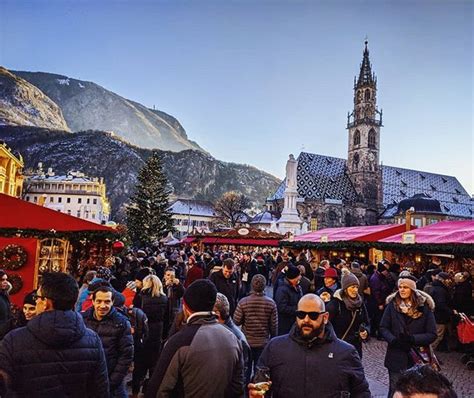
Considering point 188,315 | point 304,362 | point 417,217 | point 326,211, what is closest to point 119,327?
point 188,315

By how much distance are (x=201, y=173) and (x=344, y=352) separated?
149542 millimetres

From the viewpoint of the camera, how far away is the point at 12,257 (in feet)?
31.3

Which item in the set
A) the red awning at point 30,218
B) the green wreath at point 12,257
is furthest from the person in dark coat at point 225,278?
the green wreath at point 12,257

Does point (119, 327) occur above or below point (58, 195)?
below

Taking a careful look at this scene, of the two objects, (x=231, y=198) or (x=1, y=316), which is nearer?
(x=1, y=316)

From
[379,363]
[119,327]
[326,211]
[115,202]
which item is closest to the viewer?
[119,327]

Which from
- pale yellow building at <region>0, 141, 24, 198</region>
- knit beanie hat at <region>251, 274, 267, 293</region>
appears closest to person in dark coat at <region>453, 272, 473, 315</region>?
knit beanie hat at <region>251, 274, 267, 293</region>

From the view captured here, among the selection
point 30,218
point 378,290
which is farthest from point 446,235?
point 30,218

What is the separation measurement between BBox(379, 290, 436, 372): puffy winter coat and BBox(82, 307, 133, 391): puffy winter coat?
9.02 ft

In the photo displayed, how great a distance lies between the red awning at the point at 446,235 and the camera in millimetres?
11523

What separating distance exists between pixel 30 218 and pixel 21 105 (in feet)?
543

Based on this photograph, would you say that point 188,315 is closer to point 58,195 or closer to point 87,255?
point 87,255

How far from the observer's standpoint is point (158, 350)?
6285mm

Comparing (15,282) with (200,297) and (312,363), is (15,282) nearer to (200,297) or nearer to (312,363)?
(200,297)
